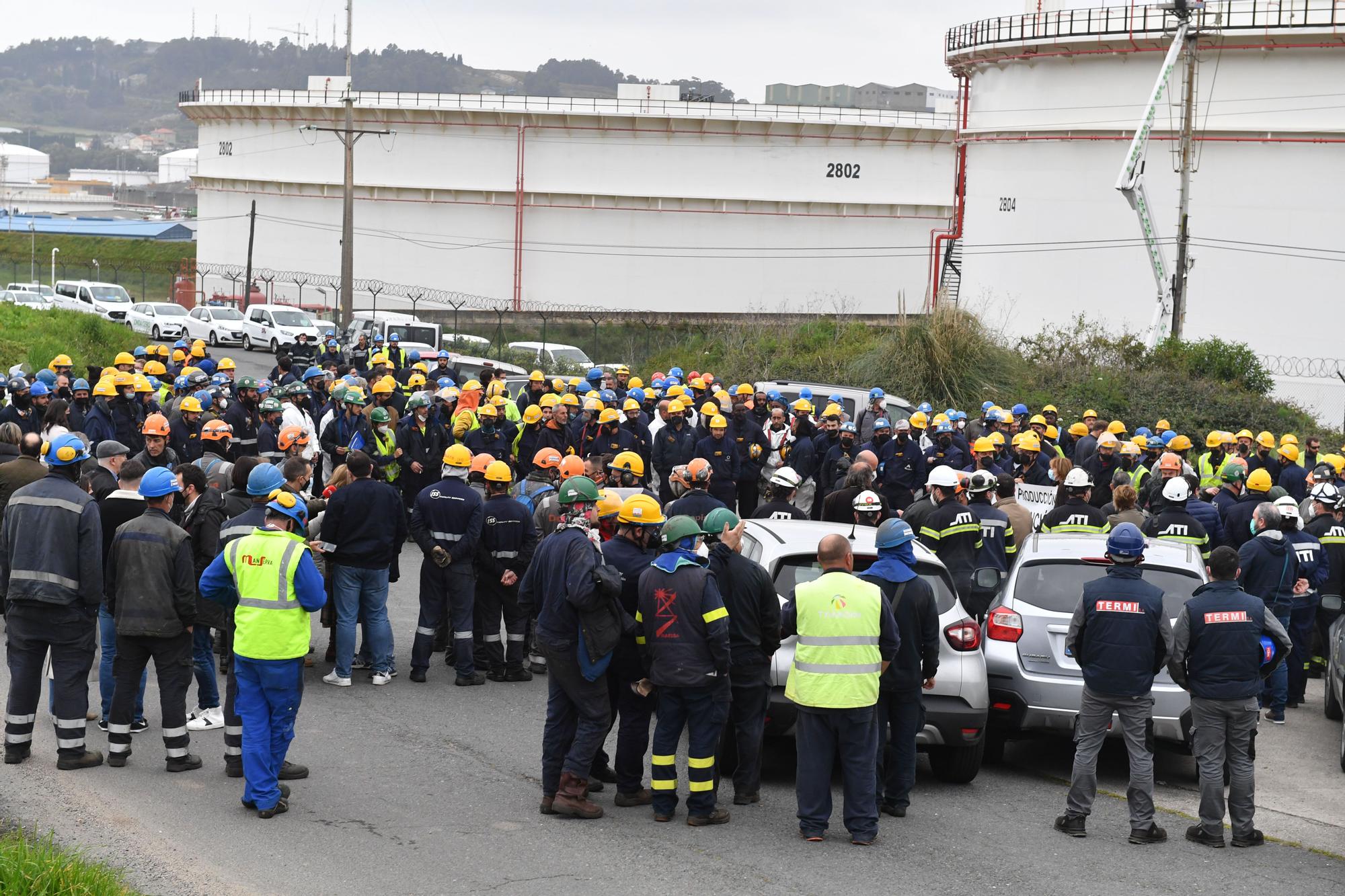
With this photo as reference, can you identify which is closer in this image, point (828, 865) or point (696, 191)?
point (828, 865)

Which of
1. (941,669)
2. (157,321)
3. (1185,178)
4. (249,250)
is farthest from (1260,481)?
(249,250)

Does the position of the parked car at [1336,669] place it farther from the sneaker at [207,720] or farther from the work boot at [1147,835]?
the sneaker at [207,720]

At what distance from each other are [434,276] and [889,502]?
41.9m

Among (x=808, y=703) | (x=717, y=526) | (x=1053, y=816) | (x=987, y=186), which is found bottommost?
(x=1053, y=816)

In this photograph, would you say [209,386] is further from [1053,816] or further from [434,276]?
[434,276]

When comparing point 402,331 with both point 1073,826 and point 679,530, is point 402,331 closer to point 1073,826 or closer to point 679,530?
point 679,530

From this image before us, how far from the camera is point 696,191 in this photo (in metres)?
54.7

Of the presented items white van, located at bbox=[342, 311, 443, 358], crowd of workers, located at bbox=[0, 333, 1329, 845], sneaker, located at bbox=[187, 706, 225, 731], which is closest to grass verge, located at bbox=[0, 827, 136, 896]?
crowd of workers, located at bbox=[0, 333, 1329, 845]

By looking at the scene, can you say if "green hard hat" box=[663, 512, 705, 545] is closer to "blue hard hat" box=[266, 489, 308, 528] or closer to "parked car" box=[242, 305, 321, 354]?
"blue hard hat" box=[266, 489, 308, 528]

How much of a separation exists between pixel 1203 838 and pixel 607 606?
3.73 metres

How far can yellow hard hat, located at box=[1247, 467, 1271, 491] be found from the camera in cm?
1326

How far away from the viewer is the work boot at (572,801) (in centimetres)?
833

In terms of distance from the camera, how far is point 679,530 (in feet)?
26.8

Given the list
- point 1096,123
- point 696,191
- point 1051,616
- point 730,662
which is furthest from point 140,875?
point 696,191
